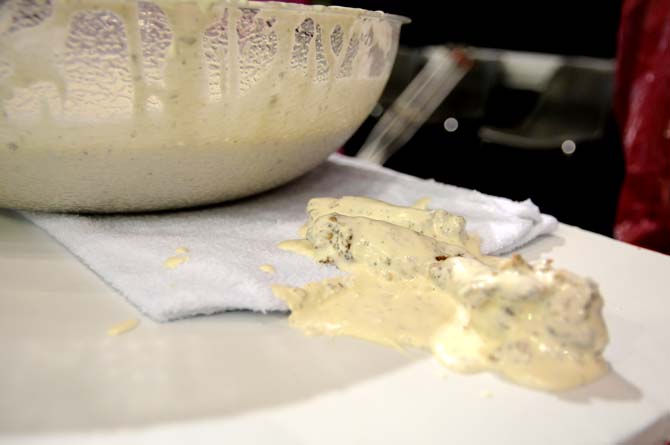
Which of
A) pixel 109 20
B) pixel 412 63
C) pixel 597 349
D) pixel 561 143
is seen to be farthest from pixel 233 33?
pixel 412 63

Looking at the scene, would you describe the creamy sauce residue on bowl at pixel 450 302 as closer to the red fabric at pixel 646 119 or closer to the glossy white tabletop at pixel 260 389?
the glossy white tabletop at pixel 260 389

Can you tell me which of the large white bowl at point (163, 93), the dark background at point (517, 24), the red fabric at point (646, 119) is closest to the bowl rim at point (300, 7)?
the large white bowl at point (163, 93)

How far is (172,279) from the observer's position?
14.7 inches

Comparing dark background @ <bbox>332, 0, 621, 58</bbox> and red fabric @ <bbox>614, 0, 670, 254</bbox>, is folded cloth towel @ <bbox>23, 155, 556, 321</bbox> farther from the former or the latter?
dark background @ <bbox>332, 0, 621, 58</bbox>

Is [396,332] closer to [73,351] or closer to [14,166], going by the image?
[73,351]

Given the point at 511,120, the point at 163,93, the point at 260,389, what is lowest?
the point at 511,120

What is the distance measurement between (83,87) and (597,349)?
37cm

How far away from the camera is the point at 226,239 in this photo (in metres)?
0.45

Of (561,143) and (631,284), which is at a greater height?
(631,284)

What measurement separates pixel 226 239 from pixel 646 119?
2.86 feet

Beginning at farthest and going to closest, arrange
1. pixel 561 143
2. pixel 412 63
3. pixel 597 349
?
pixel 412 63 → pixel 561 143 → pixel 597 349

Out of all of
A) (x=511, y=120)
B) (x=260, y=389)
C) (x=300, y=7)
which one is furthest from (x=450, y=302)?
(x=511, y=120)

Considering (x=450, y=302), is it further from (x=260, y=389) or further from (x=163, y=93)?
(x=163, y=93)

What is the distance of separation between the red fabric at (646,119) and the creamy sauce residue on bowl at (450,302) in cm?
72
